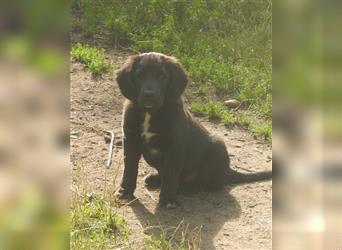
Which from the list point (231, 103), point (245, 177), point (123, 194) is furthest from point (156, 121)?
point (231, 103)

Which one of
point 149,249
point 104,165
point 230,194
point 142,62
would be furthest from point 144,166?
point 149,249

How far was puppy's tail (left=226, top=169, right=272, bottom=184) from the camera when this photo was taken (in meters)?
5.73

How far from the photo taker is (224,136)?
6.88 m

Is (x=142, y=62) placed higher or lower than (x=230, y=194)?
higher

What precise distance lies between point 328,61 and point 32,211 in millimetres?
655

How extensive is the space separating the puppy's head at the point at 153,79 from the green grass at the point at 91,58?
2742 mm

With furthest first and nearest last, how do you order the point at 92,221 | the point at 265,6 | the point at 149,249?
the point at 265,6
the point at 92,221
the point at 149,249

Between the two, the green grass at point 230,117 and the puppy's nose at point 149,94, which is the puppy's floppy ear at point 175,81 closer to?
the puppy's nose at point 149,94

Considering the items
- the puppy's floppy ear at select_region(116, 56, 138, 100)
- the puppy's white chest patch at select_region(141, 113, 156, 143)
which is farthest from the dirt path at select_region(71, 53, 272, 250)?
the puppy's floppy ear at select_region(116, 56, 138, 100)

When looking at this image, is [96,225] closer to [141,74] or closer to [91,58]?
[141,74]

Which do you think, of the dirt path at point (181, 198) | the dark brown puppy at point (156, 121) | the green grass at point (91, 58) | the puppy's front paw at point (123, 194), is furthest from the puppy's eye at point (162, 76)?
the green grass at point (91, 58)

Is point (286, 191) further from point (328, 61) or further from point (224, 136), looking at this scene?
point (224, 136)

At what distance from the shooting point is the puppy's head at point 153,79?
4.93 meters

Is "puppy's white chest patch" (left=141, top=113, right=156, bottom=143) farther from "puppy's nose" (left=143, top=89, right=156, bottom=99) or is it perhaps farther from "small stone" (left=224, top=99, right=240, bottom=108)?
"small stone" (left=224, top=99, right=240, bottom=108)
